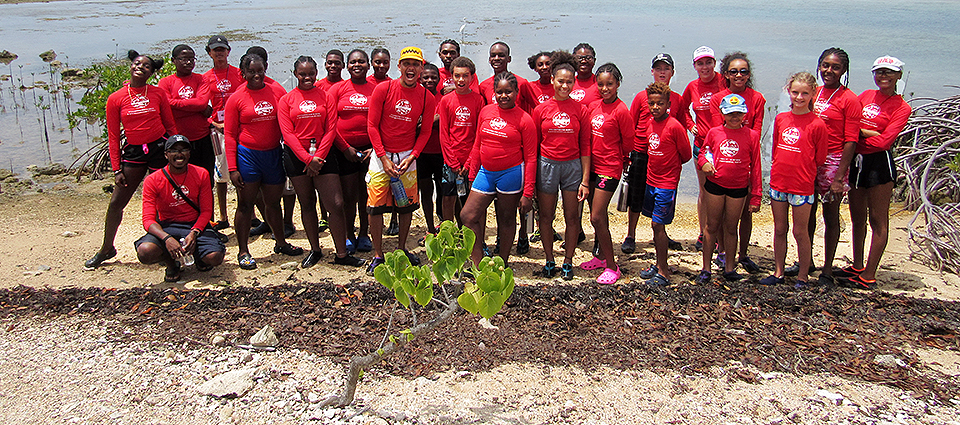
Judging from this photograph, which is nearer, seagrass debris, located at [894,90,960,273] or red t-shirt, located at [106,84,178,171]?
red t-shirt, located at [106,84,178,171]

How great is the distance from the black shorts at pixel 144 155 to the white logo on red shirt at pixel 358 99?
178 cm

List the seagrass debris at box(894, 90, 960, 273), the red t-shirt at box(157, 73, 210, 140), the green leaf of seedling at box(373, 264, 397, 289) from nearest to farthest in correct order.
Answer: the green leaf of seedling at box(373, 264, 397, 289)
the seagrass debris at box(894, 90, 960, 273)
the red t-shirt at box(157, 73, 210, 140)

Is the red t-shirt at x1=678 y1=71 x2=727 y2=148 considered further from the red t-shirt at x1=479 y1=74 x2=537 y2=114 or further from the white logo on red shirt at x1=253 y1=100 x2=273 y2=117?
the white logo on red shirt at x1=253 y1=100 x2=273 y2=117

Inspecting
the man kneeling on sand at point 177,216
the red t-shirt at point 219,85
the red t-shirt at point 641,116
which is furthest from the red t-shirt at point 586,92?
the man kneeling on sand at point 177,216

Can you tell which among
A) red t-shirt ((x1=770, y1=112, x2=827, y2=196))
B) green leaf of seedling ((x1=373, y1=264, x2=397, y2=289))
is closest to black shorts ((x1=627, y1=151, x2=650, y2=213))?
red t-shirt ((x1=770, y1=112, x2=827, y2=196))

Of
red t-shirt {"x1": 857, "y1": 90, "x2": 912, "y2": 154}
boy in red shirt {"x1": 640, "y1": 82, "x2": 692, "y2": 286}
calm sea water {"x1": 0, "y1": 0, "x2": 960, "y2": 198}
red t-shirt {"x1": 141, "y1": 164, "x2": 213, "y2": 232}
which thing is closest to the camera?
red t-shirt {"x1": 857, "y1": 90, "x2": 912, "y2": 154}

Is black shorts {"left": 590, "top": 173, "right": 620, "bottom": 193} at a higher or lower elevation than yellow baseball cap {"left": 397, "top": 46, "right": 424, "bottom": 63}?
lower

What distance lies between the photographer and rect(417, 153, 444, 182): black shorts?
6617 millimetres

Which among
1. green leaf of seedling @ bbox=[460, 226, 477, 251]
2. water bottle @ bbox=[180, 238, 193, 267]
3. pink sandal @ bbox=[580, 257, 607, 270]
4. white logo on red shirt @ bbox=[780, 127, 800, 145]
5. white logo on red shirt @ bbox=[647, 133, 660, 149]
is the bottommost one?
pink sandal @ bbox=[580, 257, 607, 270]

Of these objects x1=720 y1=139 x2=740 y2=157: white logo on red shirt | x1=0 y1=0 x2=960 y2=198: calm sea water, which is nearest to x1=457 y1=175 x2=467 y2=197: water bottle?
x1=720 y1=139 x2=740 y2=157: white logo on red shirt

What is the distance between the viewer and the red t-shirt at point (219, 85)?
6875 millimetres

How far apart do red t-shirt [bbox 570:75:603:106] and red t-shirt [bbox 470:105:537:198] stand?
0.87 m

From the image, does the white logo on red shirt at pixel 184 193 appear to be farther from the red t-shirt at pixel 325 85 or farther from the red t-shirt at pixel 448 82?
the red t-shirt at pixel 448 82

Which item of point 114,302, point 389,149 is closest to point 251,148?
point 389,149
